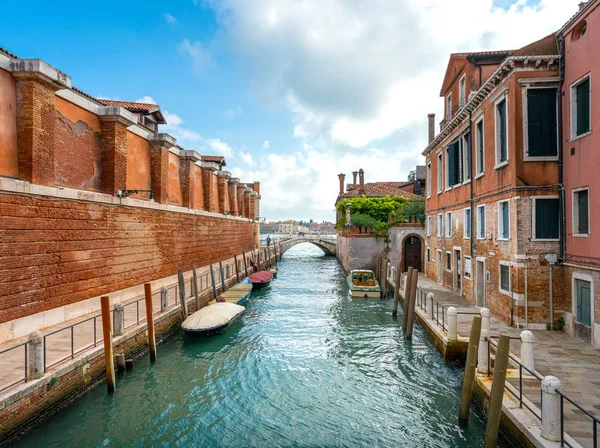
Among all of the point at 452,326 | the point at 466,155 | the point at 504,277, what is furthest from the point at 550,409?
the point at 466,155

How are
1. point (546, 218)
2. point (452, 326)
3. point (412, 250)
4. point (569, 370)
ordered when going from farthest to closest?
point (412, 250)
point (546, 218)
point (452, 326)
point (569, 370)

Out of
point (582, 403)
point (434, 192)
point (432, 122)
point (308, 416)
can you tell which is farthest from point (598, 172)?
point (432, 122)

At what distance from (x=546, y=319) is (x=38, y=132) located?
14.3 m

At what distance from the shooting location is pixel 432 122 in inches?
902

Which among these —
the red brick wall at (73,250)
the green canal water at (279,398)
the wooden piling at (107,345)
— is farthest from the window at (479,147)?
the red brick wall at (73,250)

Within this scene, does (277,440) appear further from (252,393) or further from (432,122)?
(432,122)

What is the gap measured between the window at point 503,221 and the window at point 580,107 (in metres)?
2.55

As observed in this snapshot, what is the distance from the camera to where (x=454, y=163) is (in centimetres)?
1609

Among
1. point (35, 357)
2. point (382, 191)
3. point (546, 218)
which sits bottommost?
point (35, 357)

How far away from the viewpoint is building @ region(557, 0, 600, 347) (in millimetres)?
8391

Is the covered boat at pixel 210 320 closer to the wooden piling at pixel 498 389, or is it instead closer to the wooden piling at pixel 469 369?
the wooden piling at pixel 469 369

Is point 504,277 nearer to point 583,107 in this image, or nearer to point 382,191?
point 583,107

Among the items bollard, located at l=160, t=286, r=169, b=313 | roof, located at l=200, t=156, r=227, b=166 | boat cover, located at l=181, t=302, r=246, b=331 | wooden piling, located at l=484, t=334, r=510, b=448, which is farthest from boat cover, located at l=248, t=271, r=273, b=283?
wooden piling, located at l=484, t=334, r=510, b=448

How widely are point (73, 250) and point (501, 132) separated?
13332 millimetres
